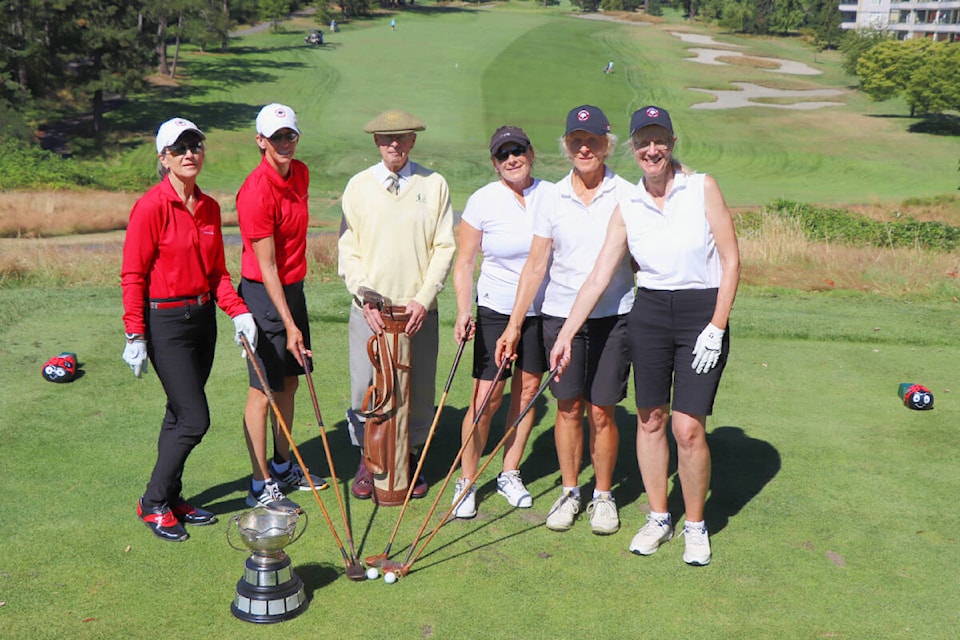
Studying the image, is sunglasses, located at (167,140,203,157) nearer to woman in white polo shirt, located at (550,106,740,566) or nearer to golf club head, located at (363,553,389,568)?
woman in white polo shirt, located at (550,106,740,566)

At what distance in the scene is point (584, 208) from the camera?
4.90 m

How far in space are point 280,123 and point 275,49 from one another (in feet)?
190

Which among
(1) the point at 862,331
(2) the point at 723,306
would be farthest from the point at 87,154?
(2) the point at 723,306

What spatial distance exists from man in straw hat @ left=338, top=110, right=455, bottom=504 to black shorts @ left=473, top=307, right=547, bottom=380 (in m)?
0.33

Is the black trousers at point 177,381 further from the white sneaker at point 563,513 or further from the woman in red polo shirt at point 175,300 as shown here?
the white sneaker at point 563,513

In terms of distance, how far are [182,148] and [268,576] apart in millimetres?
2100

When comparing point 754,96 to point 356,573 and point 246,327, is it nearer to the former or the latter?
point 246,327

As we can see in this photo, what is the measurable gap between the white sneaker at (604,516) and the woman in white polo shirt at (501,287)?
1.39 ft

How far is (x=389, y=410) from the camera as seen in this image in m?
5.32

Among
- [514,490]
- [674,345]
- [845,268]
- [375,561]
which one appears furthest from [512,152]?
[845,268]

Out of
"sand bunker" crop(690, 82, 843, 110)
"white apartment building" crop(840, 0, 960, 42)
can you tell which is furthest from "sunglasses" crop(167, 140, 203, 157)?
"white apartment building" crop(840, 0, 960, 42)

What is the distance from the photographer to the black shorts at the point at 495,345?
17.4 feet

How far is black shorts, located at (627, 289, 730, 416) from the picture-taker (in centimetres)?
455

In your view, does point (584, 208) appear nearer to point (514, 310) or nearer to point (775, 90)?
point (514, 310)
